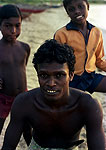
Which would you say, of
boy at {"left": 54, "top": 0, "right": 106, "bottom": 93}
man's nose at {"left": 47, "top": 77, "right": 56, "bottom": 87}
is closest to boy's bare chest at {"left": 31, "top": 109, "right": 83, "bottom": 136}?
man's nose at {"left": 47, "top": 77, "right": 56, "bottom": 87}

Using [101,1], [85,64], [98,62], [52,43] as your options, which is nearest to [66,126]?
[52,43]

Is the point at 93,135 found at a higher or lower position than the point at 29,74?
higher

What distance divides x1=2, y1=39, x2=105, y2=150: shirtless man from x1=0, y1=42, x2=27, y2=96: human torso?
1.15 metres

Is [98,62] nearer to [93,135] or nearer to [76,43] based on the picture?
[76,43]

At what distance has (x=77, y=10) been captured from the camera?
324 centimetres

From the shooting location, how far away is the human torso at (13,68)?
3.31 m

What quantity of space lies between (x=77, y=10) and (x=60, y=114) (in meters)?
1.43

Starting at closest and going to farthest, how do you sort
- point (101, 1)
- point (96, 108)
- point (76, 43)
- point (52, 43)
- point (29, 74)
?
point (52, 43), point (96, 108), point (76, 43), point (29, 74), point (101, 1)

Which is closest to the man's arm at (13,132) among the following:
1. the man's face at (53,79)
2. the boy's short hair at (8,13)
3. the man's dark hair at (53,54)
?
the man's face at (53,79)

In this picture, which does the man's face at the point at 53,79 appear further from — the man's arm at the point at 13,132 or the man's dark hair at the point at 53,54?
the man's arm at the point at 13,132

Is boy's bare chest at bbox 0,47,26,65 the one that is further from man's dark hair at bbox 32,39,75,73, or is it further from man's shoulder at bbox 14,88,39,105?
man's dark hair at bbox 32,39,75,73

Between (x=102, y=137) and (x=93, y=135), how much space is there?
2.5 inches

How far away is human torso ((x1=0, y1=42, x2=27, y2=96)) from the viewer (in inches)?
130

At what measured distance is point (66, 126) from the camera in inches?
88.0
